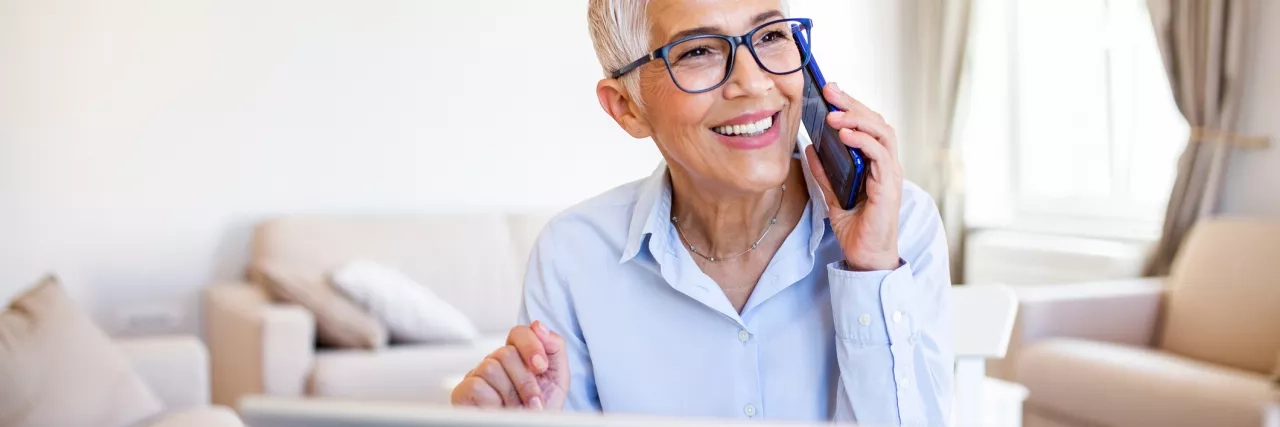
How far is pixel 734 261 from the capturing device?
138 cm

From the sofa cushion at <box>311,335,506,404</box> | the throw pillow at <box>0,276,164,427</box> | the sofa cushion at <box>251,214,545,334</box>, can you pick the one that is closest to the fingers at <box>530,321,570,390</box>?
the throw pillow at <box>0,276,164,427</box>

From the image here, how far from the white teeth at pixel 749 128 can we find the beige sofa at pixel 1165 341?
1.93 meters

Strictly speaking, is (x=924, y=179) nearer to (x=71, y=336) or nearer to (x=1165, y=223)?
(x=1165, y=223)

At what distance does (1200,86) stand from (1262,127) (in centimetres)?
23

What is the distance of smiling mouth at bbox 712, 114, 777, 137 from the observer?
1.26 meters

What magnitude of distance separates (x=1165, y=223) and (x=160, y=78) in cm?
365

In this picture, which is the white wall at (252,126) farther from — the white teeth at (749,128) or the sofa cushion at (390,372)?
the white teeth at (749,128)

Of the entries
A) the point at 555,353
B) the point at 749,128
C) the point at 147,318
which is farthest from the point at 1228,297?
the point at 147,318

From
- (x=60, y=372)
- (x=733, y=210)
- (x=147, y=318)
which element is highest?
(x=733, y=210)

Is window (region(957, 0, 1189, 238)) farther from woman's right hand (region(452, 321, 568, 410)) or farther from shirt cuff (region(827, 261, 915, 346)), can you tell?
woman's right hand (region(452, 321, 568, 410))

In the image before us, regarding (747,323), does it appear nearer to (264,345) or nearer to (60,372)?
(60,372)

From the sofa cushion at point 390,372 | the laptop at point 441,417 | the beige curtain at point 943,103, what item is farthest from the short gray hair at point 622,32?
the beige curtain at point 943,103

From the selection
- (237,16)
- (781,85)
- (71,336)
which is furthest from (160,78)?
(781,85)

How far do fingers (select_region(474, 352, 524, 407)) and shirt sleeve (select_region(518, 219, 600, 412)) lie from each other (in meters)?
0.23
